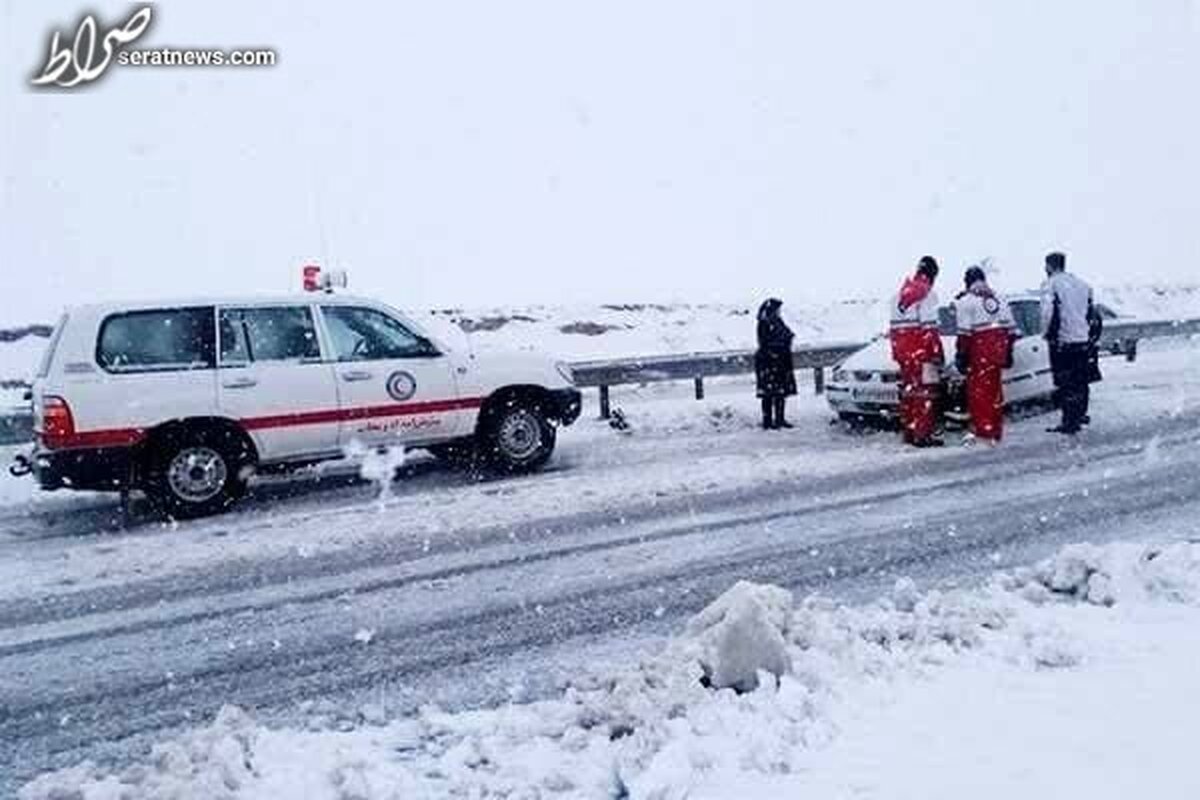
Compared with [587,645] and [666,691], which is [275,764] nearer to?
[666,691]

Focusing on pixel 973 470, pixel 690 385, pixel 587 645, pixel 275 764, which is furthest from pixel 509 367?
pixel 690 385

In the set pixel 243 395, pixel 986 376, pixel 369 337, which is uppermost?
pixel 369 337

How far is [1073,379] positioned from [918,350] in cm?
207

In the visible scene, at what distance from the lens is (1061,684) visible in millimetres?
A: 4277

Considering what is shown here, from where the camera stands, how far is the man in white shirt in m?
11.6

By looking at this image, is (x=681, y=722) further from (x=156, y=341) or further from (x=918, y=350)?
(x=918, y=350)

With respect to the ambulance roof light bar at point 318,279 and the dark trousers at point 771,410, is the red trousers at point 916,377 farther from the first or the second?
the ambulance roof light bar at point 318,279

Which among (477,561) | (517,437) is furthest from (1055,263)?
(477,561)

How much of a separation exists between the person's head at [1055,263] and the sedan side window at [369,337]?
6811mm

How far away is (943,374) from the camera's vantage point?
11852 mm


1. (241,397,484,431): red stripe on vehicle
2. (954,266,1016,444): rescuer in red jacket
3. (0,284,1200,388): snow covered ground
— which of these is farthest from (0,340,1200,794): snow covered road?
(0,284,1200,388): snow covered ground

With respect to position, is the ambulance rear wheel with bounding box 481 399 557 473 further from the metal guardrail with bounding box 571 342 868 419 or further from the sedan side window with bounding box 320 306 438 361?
the metal guardrail with bounding box 571 342 868 419

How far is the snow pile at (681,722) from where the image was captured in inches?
147

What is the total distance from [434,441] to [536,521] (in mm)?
2250
